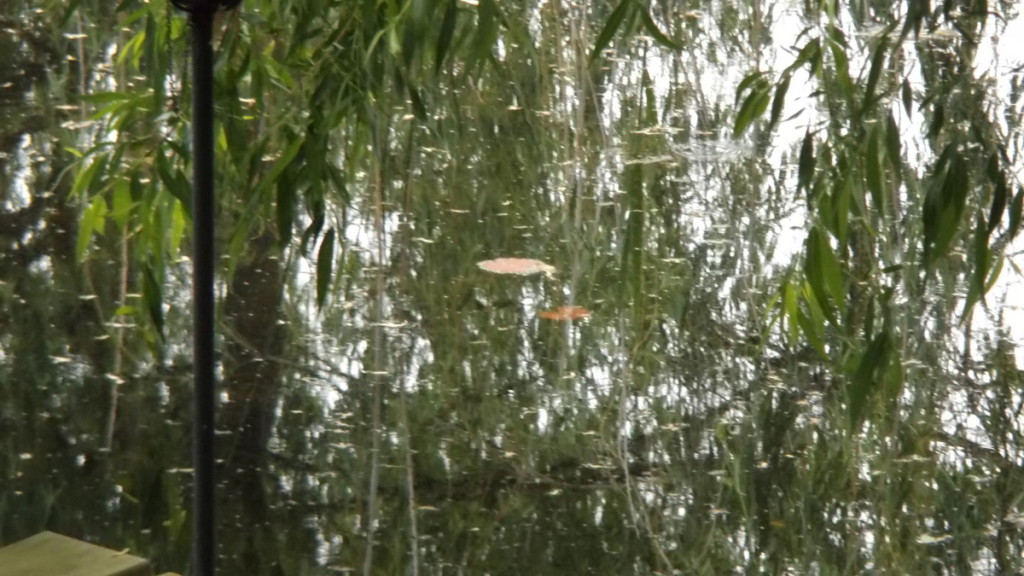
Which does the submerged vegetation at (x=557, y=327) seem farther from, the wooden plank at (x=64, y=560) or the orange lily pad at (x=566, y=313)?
the wooden plank at (x=64, y=560)

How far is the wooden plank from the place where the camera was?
119cm

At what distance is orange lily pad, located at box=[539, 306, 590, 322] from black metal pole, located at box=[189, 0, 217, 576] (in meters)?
1.25

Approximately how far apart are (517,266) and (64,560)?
39.9 inches

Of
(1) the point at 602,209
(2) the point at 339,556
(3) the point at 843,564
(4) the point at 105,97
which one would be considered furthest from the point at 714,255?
(4) the point at 105,97

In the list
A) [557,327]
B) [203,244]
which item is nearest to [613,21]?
[203,244]

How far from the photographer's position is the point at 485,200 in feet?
7.17

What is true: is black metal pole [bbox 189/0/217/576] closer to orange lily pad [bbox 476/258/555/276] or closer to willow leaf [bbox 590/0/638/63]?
willow leaf [bbox 590/0/638/63]

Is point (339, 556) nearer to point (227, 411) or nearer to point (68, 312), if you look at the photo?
point (227, 411)

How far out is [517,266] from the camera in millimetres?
2129

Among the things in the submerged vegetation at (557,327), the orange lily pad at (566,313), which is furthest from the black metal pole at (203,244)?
the orange lily pad at (566,313)

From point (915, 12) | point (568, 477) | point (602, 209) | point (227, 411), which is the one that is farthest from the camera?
point (602, 209)

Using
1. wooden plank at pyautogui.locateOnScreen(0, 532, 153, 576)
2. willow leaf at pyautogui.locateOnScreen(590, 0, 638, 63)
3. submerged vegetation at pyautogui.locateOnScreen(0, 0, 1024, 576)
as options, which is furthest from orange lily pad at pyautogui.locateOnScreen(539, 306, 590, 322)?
wooden plank at pyautogui.locateOnScreen(0, 532, 153, 576)

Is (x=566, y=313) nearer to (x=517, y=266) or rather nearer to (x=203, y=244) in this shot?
(x=517, y=266)

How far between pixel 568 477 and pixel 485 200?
0.51 m
